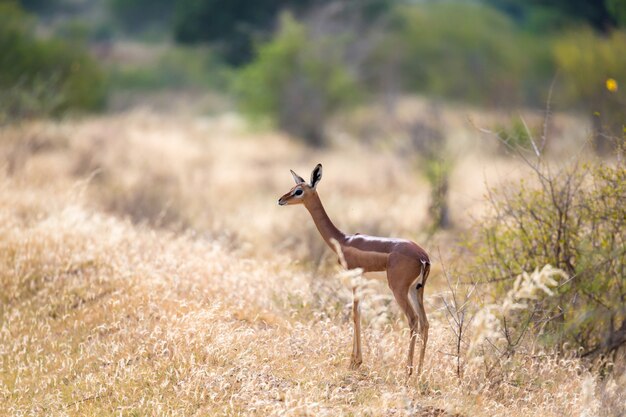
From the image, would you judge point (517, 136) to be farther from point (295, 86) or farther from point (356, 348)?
point (295, 86)

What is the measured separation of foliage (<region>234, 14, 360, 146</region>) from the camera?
2533cm

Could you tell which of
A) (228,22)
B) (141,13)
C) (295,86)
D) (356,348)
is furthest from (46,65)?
(141,13)

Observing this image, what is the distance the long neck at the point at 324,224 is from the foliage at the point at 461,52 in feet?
106

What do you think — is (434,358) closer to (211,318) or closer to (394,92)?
(211,318)

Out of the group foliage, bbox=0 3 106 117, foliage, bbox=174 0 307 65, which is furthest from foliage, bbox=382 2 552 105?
foliage, bbox=0 3 106 117

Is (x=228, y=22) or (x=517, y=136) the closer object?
(x=517, y=136)

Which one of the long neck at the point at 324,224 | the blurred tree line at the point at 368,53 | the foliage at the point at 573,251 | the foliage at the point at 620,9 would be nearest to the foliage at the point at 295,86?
the blurred tree line at the point at 368,53

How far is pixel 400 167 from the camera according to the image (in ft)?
62.8

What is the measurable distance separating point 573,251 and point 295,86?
18563mm

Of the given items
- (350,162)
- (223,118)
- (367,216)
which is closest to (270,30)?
(223,118)

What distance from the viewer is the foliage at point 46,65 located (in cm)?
2328

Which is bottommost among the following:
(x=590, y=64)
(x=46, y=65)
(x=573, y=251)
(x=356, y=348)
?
(x=46, y=65)

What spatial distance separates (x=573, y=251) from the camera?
7609 millimetres

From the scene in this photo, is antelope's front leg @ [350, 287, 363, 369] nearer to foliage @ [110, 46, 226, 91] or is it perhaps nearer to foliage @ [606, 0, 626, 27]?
foliage @ [606, 0, 626, 27]
